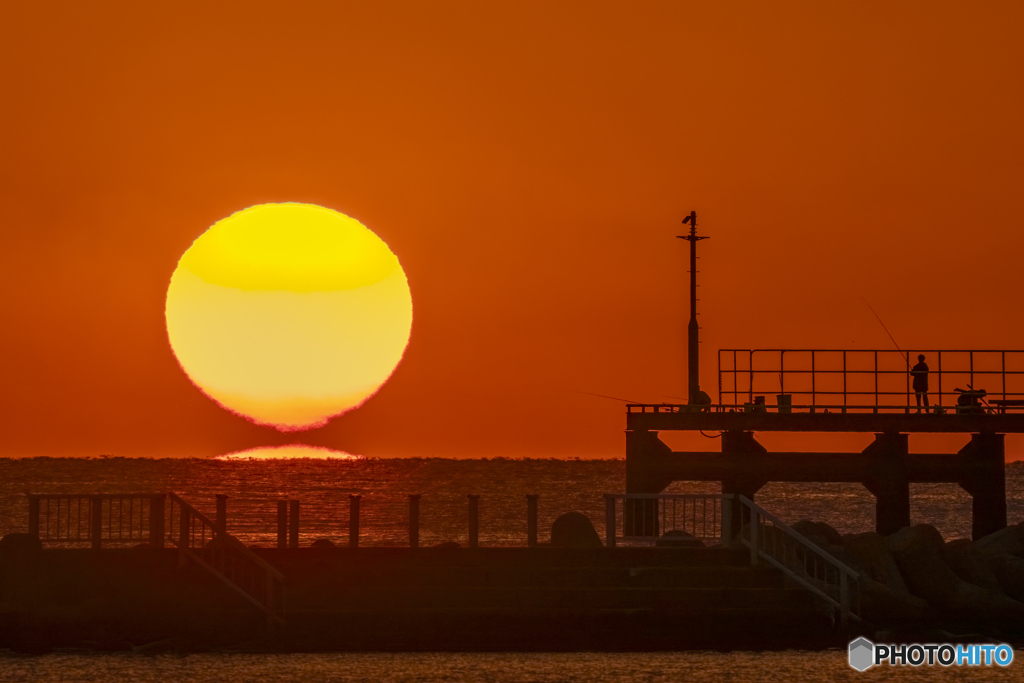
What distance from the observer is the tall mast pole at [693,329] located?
46.7 meters

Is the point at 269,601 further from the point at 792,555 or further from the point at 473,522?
the point at 792,555

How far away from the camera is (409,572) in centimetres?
3091

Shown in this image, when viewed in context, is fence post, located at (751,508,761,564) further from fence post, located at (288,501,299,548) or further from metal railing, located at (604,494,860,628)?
fence post, located at (288,501,299,548)

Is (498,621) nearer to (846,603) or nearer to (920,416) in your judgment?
(846,603)

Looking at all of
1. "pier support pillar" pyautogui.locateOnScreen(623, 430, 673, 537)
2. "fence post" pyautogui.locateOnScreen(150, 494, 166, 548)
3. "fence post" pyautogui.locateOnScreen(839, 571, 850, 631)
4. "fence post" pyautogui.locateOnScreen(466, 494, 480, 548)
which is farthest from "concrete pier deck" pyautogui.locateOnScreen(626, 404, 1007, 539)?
"fence post" pyautogui.locateOnScreen(150, 494, 166, 548)

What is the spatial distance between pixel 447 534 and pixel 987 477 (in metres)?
40.6

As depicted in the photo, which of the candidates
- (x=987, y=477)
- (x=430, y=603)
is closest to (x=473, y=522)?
(x=430, y=603)

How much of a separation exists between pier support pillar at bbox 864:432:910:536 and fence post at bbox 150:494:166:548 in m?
22.6

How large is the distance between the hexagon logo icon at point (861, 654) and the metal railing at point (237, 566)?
1004cm

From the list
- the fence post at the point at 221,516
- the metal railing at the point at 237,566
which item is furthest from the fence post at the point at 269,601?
the fence post at the point at 221,516

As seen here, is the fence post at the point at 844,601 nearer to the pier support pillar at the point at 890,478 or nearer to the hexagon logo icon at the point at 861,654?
the hexagon logo icon at the point at 861,654

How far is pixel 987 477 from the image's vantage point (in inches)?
1860

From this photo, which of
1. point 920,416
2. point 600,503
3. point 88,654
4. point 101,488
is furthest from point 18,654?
point 101,488

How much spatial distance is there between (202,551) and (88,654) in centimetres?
268
